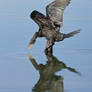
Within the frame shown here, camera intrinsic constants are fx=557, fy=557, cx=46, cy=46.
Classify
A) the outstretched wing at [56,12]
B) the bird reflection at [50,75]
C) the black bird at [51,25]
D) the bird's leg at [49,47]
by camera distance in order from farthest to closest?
the outstretched wing at [56,12] < the black bird at [51,25] < the bird's leg at [49,47] < the bird reflection at [50,75]

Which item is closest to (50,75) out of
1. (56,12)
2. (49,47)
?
(49,47)

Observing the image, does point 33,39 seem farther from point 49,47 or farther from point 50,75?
point 50,75

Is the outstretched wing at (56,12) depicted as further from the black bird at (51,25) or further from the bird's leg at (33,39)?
the bird's leg at (33,39)

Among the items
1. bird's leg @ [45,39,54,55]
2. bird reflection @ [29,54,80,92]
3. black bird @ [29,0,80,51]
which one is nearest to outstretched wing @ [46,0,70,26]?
black bird @ [29,0,80,51]

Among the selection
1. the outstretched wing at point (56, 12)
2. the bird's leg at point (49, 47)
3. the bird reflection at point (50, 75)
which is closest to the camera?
the bird reflection at point (50, 75)

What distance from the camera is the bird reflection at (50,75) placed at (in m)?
7.87

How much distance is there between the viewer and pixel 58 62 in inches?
380

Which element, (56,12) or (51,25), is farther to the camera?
(56,12)

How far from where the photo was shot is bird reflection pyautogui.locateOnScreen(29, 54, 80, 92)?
7870 mm

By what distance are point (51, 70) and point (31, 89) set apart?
135cm

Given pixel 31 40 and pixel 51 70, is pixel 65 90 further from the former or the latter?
pixel 31 40

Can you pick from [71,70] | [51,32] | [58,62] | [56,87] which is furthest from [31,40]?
[56,87]

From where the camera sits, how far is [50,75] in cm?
876

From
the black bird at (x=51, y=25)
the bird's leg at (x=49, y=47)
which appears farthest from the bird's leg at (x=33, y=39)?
the bird's leg at (x=49, y=47)
